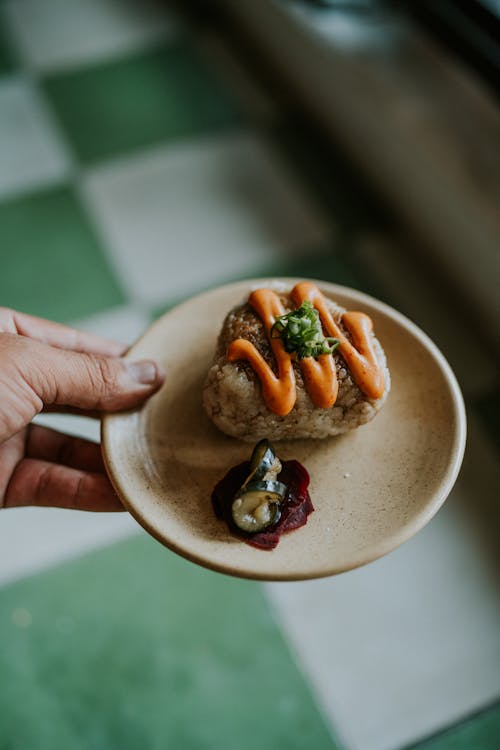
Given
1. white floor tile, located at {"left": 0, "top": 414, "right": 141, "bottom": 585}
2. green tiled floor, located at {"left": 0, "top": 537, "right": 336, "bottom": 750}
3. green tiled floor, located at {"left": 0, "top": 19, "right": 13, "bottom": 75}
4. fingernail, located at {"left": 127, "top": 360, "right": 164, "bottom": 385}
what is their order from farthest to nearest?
green tiled floor, located at {"left": 0, "top": 19, "right": 13, "bottom": 75}, white floor tile, located at {"left": 0, "top": 414, "right": 141, "bottom": 585}, green tiled floor, located at {"left": 0, "top": 537, "right": 336, "bottom": 750}, fingernail, located at {"left": 127, "top": 360, "right": 164, "bottom": 385}

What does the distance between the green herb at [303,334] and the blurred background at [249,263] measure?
40.3 inches

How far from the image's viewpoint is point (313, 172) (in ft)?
11.3

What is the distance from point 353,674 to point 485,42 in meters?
2.21

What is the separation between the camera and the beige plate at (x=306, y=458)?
1308mm

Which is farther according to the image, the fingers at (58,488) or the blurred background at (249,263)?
the blurred background at (249,263)

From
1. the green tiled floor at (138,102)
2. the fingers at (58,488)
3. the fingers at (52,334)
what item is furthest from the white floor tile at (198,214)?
the fingers at (58,488)

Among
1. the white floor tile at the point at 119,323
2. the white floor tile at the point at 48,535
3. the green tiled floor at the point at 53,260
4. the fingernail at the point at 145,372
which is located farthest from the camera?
the green tiled floor at the point at 53,260

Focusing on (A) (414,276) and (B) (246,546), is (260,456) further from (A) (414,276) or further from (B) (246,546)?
(A) (414,276)

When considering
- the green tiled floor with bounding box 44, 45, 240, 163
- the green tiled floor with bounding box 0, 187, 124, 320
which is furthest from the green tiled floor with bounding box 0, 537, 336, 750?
the green tiled floor with bounding box 44, 45, 240, 163

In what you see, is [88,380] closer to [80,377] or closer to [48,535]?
[80,377]

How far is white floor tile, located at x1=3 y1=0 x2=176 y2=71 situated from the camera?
3941 millimetres

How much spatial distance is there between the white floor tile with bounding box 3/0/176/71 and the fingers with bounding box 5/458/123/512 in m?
2.93

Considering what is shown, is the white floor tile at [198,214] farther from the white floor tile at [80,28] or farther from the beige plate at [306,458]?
the beige plate at [306,458]

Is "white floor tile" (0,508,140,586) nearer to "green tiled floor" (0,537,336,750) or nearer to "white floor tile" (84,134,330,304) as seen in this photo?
"green tiled floor" (0,537,336,750)
